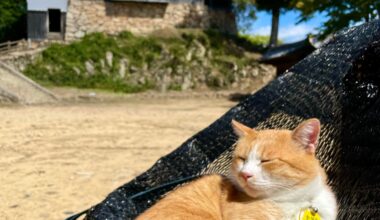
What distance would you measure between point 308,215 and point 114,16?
28.6m

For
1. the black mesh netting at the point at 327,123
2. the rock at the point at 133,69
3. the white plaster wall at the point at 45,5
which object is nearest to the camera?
the black mesh netting at the point at 327,123

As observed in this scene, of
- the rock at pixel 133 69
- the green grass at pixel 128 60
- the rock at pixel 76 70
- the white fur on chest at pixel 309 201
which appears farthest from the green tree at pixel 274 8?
the white fur on chest at pixel 309 201

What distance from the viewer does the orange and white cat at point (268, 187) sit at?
2.49m

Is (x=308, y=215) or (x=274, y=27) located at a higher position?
(x=308, y=215)

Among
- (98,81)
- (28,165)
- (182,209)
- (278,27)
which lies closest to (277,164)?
(182,209)

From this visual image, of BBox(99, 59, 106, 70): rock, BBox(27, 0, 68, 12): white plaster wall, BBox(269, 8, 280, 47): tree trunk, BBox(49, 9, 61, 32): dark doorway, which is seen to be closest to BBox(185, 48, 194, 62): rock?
BBox(99, 59, 106, 70): rock

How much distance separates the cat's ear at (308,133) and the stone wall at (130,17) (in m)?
27.4

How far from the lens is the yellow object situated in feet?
8.25

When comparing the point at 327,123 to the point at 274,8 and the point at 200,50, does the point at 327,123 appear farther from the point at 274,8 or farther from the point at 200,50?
the point at 274,8

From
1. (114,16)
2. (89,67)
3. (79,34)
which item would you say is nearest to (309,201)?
(89,67)

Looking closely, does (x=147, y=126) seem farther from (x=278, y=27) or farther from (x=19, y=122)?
(x=278, y=27)

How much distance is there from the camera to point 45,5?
2820 centimetres

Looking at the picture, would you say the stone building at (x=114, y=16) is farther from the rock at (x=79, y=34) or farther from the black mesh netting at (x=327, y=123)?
the black mesh netting at (x=327, y=123)

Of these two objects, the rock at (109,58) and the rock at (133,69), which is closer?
the rock at (109,58)
